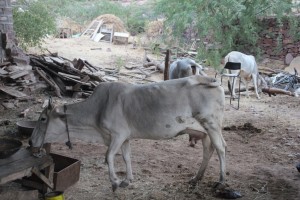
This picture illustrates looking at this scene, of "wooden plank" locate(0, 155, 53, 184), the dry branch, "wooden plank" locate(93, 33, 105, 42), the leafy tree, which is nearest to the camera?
"wooden plank" locate(0, 155, 53, 184)

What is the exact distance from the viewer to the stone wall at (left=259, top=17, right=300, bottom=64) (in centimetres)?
1756

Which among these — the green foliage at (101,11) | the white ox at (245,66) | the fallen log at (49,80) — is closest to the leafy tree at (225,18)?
the white ox at (245,66)

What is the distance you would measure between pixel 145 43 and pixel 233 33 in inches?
267

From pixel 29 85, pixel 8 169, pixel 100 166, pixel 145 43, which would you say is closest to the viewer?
pixel 8 169

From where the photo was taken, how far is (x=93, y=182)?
214 inches

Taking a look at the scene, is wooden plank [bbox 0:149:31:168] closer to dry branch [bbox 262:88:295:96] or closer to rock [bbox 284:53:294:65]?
dry branch [bbox 262:88:295:96]

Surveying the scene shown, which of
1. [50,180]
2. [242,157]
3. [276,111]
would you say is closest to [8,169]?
[50,180]

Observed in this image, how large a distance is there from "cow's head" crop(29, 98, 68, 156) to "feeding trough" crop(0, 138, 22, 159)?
0.21 meters

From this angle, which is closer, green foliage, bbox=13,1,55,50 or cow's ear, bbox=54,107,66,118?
cow's ear, bbox=54,107,66,118

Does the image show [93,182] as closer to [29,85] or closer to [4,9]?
[29,85]

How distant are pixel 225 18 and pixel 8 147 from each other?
46.0ft

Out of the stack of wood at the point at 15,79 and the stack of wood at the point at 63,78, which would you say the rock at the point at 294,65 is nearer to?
the stack of wood at the point at 63,78

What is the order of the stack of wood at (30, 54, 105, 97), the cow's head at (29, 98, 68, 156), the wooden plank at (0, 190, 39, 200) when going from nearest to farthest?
1. the wooden plank at (0, 190, 39, 200)
2. the cow's head at (29, 98, 68, 156)
3. the stack of wood at (30, 54, 105, 97)

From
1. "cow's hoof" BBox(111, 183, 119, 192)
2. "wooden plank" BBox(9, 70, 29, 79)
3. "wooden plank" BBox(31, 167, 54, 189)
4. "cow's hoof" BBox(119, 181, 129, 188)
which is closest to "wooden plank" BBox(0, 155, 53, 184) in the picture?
"wooden plank" BBox(31, 167, 54, 189)
